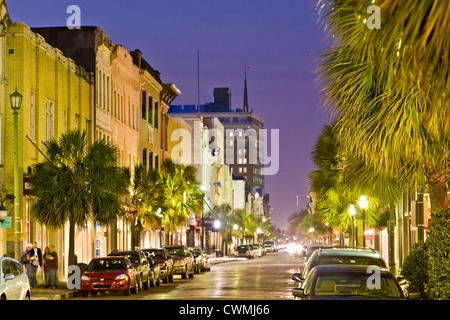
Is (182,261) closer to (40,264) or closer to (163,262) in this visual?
(163,262)

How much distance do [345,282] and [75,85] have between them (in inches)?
1337

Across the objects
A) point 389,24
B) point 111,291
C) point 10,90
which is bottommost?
point 111,291

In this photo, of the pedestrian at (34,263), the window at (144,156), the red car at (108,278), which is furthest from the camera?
the window at (144,156)

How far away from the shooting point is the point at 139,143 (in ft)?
216

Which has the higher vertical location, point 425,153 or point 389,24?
point 389,24

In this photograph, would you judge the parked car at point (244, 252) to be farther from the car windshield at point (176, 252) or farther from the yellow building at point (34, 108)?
the yellow building at point (34, 108)

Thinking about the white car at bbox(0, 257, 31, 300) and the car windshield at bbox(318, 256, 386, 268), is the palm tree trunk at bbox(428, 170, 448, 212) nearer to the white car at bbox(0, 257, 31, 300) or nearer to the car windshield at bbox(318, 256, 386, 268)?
the car windshield at bbox(318, 256, 386, 268)

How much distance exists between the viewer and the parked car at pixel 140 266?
33.6 meters

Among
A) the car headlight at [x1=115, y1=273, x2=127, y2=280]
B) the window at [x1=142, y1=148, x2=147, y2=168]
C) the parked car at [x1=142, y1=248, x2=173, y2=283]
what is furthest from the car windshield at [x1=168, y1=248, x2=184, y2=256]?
the window at [x1=142, y1=148, x2=147, y2=168]

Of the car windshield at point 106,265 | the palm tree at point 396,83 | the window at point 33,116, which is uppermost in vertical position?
the window at point 33,116

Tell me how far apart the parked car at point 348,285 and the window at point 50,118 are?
94.6ft

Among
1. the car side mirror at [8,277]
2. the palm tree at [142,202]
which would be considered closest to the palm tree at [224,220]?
the palm tree at [142,202]

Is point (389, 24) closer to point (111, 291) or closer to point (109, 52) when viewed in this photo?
point (111, 291)
